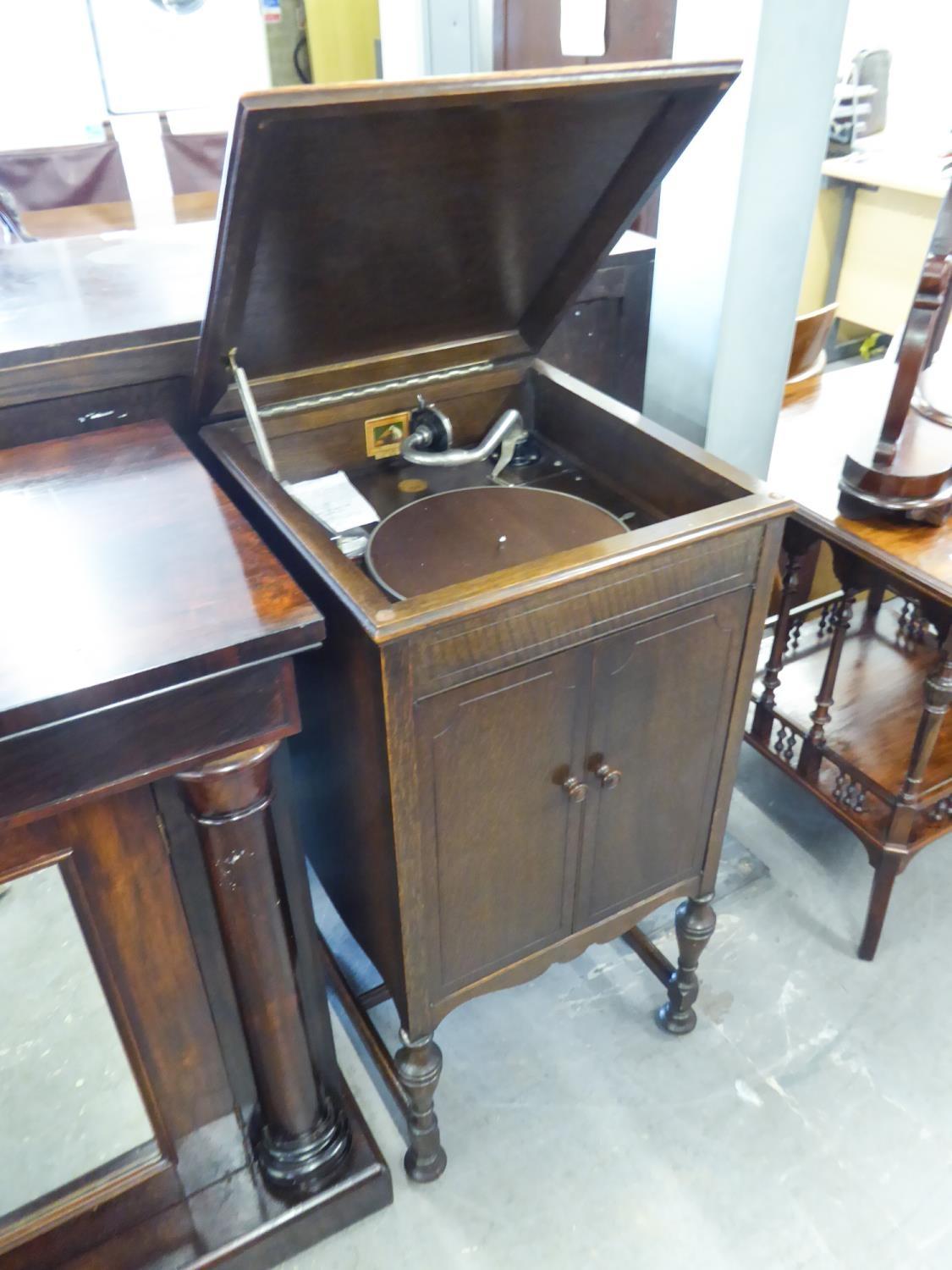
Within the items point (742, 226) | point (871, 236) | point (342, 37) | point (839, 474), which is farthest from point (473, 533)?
point (342, 37)

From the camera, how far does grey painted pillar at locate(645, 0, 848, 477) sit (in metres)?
1.29

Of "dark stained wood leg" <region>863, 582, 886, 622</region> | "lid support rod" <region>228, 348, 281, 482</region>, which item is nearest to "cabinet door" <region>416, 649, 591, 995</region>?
"lid support rod" <region>228, 348, 281, 482</region>

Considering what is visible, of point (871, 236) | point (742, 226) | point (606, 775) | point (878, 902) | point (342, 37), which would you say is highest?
point (342, 37)

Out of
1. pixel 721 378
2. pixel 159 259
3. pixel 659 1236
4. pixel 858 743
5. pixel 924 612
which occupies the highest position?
pixel 159 259

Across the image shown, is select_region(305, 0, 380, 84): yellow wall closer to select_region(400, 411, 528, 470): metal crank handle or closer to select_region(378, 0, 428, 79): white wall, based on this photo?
select_region(378, 0, 428, 79): white wall

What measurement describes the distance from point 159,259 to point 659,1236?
1582 millimetres

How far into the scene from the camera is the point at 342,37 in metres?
4.29

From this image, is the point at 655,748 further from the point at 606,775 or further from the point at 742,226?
the point at 742,226

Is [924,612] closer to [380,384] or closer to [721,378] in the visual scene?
[721,378]

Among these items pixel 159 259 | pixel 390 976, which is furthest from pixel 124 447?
pixel 390 976

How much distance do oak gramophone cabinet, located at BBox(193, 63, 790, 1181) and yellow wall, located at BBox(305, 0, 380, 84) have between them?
11.8ft

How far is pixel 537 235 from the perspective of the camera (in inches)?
48.6

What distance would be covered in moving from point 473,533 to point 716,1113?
3.07 ft

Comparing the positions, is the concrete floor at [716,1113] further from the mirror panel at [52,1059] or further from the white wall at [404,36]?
the white wall at [404,36]
